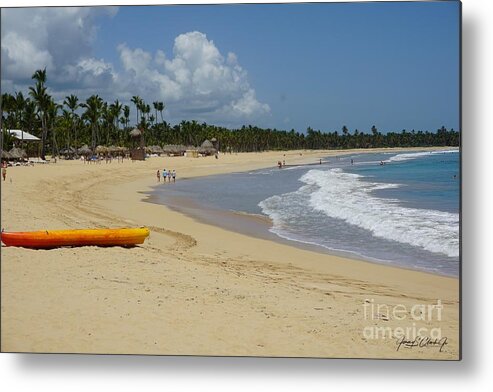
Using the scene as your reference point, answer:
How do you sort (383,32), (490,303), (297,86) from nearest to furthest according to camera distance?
(490,303), (383,32), (297,86)

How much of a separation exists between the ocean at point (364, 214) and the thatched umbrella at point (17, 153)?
209 cm

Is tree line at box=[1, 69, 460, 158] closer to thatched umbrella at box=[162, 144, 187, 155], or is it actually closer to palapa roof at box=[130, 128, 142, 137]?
palapa roof at box=[130, 128, 142, 137]

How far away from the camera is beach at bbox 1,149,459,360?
4.49 metres

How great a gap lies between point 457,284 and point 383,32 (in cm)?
Answer: 210

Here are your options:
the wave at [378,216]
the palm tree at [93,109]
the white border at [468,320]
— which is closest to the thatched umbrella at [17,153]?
the palm tree at [93,109]

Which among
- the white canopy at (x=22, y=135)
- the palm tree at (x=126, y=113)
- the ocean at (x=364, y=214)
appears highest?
the palm tree at (x=126, y=113)

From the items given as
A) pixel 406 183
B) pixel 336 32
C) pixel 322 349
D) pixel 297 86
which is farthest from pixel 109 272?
pixel 406 183

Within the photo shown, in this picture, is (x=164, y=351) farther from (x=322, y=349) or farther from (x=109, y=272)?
(x=322, y=349)

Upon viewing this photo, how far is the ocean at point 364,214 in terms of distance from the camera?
5270 mm

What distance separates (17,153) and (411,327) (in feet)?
12.4

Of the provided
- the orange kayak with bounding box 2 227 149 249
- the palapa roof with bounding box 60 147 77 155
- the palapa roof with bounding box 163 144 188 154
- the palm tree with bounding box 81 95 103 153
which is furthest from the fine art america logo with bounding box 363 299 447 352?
the palapa roof with bounding box 60 147 77 155

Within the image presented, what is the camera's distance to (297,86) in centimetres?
509

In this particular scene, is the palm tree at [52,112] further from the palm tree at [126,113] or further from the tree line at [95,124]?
the palm tree at [126,113]

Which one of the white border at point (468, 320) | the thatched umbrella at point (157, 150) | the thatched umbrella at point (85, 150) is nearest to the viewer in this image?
the white border at point (468, 320)
